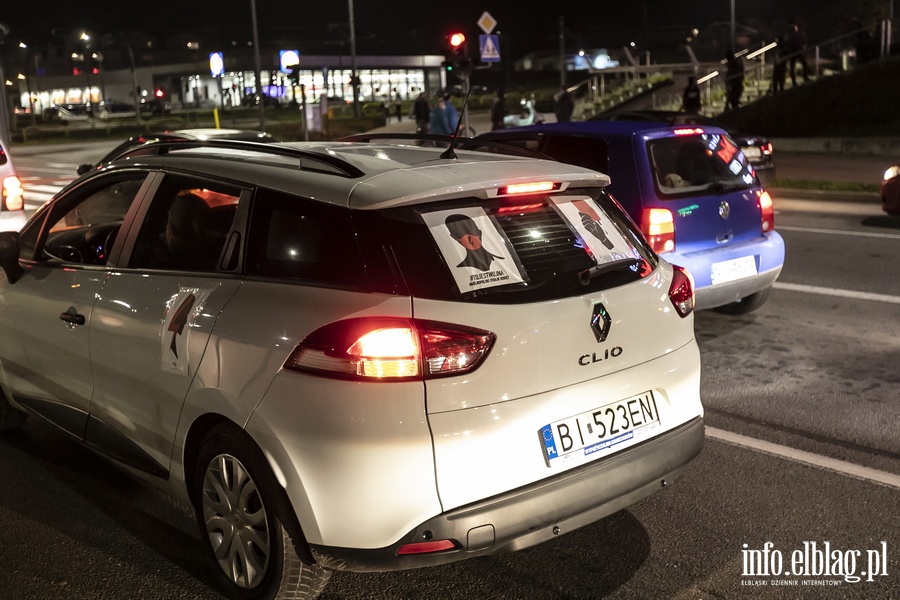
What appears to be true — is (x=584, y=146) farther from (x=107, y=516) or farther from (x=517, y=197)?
(x=107, y=516)

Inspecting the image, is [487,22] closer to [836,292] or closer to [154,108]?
[836,292]

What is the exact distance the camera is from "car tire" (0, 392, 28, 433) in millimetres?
5211

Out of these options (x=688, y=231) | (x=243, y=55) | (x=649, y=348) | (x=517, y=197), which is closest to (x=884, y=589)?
(x=649, y=348)

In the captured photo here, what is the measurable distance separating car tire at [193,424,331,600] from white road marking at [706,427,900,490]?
8.39ft

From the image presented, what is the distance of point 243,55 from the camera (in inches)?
3391

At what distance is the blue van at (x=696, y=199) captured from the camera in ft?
21.9

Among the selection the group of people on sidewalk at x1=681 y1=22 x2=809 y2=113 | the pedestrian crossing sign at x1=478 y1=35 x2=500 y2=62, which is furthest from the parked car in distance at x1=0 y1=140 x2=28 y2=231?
the group of people on sidewalk at x1=681 y1=22 x2=809 y2=113

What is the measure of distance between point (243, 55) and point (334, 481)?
289 ft

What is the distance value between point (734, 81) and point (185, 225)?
2503 centimetres

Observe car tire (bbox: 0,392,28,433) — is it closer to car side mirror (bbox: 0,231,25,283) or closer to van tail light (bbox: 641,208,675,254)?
car side mirror (bbox: 0,231,25,283)

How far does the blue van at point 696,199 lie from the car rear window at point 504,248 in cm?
315

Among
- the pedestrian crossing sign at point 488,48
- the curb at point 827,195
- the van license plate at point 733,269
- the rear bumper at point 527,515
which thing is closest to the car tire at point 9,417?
the rear bumper at point 527,515

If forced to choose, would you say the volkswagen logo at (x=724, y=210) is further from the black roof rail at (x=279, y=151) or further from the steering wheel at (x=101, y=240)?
the steering wheel at (x=101, y=240)

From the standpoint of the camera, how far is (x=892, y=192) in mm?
11695
